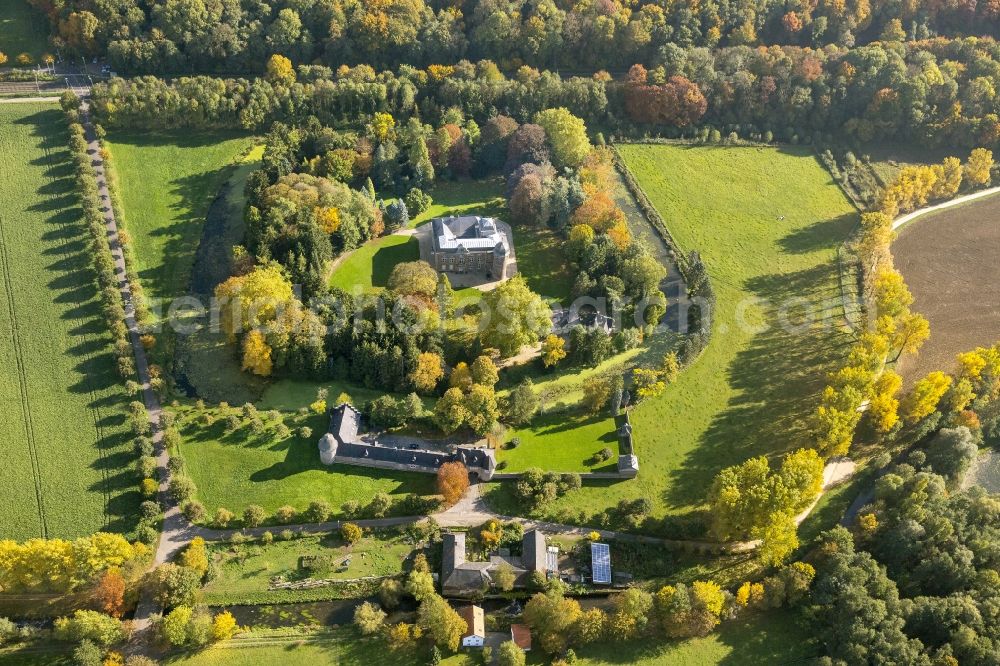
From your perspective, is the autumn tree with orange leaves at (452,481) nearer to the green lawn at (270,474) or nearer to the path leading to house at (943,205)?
the green lawn at (270,474)

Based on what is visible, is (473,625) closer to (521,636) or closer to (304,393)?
(521,636)

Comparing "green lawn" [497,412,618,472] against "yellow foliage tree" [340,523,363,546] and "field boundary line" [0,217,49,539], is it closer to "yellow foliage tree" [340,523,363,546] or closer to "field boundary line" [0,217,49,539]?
"yellow foliage tree" [340,523,363,546]

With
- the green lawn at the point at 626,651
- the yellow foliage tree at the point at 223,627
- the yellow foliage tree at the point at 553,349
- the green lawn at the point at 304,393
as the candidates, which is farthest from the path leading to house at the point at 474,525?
the yellow foliage tree at the point at 553,349

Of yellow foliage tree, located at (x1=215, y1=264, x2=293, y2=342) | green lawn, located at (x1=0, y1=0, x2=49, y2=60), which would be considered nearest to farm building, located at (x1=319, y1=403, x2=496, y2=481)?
yellow foliage tree, located at (x1=215, y1=264, x2=293, y2=342)

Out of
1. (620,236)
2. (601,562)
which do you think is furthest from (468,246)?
(601,562)

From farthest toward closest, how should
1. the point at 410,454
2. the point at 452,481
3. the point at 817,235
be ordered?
the point at 817,235, the point at 410,454, the point at 452,481

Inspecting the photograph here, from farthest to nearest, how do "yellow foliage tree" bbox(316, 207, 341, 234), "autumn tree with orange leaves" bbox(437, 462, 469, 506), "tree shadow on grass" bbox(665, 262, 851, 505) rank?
"yellow foliage tree" bbox(316, 207, 341, 234)
"tree shadow on grass" bbox(665, 262, 851, 505)
"autumn tree with orange leaves" bbox(437, 462, 469, 506)
